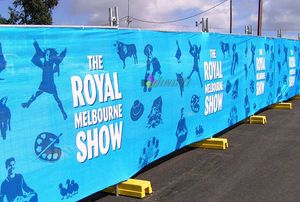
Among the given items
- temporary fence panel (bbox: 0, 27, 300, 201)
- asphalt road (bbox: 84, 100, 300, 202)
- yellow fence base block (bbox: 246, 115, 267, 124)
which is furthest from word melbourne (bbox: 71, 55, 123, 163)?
yellow fence base block (bbox: 246, 115, 267, 124)

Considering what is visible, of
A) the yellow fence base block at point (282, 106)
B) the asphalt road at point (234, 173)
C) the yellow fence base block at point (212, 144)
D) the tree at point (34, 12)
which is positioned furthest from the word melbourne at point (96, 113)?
the tree at point (34, 12)

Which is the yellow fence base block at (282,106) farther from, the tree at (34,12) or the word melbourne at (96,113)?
the tree at (34,12)

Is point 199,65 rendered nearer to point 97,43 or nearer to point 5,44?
point 97,43

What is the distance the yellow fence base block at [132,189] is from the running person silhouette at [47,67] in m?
1.61

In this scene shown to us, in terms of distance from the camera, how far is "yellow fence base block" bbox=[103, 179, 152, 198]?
18.7ft

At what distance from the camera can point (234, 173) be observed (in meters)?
6.73

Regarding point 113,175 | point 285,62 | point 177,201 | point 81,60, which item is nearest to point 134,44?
point 81,60

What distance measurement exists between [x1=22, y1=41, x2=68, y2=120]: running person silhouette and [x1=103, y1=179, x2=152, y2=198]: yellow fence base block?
5.29ft

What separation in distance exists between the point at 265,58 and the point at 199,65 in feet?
16.7

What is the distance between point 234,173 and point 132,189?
1763 millimetres

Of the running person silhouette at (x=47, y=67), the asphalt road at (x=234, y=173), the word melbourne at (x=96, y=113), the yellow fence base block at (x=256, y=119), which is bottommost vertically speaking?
the asphalt road at (x=234, y=173)

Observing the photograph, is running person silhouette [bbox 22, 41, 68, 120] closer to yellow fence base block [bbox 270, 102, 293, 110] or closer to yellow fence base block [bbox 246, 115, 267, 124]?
yellow fence base block [bbox 246, 115, 267, 124]

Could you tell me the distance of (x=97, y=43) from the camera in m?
5.15

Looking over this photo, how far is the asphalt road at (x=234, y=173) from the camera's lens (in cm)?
571
